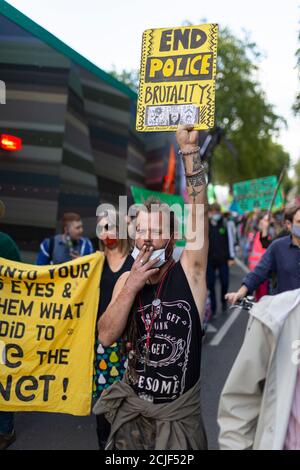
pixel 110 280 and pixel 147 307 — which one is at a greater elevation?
pixel 110 280

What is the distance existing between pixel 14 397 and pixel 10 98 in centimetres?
363

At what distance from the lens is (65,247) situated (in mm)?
5426

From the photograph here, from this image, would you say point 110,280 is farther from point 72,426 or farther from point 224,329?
point 224,329

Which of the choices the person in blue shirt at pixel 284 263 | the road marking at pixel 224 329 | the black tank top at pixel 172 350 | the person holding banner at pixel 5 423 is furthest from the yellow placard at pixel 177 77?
the road marking at pixel 224 329

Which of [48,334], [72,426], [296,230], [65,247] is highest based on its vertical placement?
[296,230]

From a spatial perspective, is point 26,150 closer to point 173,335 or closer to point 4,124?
point 4,124

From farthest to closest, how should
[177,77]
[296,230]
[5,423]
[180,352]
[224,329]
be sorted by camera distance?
[224,329], [296,230], [5,423], [177,77], [180,352]

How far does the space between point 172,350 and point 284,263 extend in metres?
2.56

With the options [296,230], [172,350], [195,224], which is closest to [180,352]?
[172,350]

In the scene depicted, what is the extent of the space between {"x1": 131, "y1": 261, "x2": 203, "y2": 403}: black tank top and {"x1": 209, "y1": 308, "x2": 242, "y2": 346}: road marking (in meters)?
4.69

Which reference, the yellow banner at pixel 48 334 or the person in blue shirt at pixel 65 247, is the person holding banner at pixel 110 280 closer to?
the yellow banner at pixel 48 334

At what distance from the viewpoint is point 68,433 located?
4.01 metres

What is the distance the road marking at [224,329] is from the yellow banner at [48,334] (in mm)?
3403

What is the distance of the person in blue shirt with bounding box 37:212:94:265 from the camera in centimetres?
537
